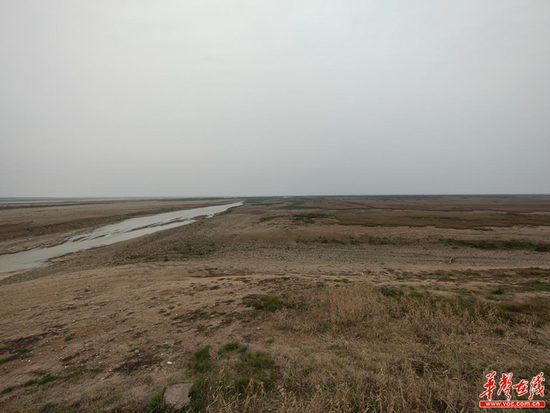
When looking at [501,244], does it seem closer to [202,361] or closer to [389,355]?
[389,355]

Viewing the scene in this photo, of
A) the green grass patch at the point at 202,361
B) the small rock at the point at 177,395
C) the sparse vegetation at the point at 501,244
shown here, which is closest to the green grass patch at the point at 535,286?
the sparse vegetation at the point at 501,244

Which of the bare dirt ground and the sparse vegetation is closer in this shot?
the bare dirt ground

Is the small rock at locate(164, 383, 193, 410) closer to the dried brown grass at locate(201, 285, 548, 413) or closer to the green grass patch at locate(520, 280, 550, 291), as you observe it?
the dried brown grass at locate(201, 285, 548, 413)

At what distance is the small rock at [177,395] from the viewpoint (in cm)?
470

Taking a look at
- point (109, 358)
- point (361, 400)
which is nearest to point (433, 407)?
point (361, 400)

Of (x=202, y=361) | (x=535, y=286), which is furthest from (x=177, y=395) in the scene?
(x=535, y=286)

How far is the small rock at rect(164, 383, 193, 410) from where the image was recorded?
185 inches

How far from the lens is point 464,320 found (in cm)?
760

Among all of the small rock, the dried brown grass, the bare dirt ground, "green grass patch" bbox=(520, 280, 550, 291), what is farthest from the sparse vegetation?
the small rock

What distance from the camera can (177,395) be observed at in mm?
4914

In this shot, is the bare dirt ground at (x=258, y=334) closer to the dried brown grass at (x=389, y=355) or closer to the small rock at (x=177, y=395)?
the dried brown grass at (x=389, y=355)

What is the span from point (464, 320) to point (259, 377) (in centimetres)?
783

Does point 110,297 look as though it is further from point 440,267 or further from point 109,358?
point 440,267

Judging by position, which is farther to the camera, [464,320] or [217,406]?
[464,320]
